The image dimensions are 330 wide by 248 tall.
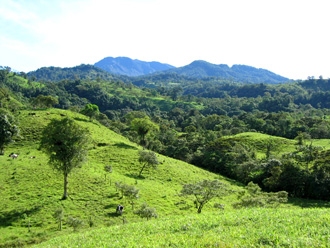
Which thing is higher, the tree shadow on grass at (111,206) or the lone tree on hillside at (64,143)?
the lone tree on hillside at (64,143)

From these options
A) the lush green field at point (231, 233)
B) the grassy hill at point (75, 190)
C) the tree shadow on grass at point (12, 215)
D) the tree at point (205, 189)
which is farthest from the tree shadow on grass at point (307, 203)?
the tree shadow on grass at point (12, 215)

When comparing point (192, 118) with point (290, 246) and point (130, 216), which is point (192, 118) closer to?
point (130, 216)

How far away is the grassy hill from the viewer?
25.7 metres

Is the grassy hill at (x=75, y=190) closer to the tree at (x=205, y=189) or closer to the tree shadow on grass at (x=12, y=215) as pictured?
the tree shadow on grass at (x=12, y=215)

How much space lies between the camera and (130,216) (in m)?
29.6

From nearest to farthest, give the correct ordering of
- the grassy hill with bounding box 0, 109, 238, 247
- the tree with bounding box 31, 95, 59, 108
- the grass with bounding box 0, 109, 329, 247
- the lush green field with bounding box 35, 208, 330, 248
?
the lush green field with bounding box 35, 208, 330, 248, the grass with bounding box 0, 109, 329, 247, the grassy hill with bounding box 0, 109, 238, 247, the tree with bounding box 31, 95, 59, 108

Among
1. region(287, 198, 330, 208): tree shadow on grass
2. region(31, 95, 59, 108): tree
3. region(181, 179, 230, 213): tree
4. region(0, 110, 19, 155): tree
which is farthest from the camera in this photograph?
region(31, 95, 59, 108): tree

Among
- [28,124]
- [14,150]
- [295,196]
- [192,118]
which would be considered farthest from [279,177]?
[192,118]

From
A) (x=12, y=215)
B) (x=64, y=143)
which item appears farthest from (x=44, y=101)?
(x=12, y=215)

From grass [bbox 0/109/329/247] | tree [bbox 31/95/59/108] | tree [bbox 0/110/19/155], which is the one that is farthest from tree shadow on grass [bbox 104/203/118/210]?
tree [bbox 31/95/59/108]

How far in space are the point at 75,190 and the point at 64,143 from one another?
8.70m

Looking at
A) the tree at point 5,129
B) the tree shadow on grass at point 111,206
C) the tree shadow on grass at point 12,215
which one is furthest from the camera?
the tree at point 5,129

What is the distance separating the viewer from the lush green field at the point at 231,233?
10322mm

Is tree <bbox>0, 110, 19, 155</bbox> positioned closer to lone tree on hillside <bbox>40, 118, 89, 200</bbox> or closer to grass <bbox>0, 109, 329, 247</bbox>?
grass <bbox>0, 109, 329, 247</bbox>
